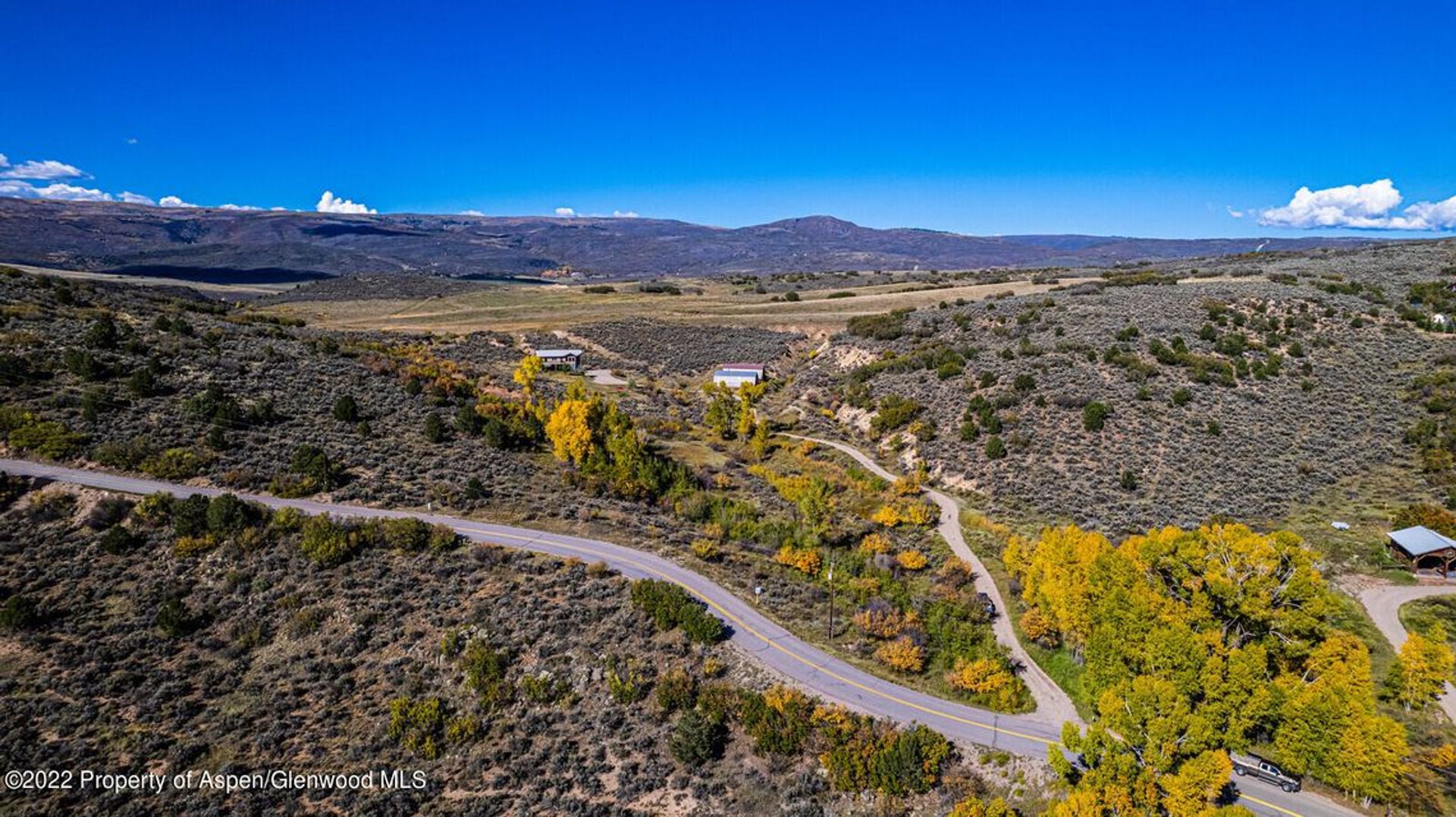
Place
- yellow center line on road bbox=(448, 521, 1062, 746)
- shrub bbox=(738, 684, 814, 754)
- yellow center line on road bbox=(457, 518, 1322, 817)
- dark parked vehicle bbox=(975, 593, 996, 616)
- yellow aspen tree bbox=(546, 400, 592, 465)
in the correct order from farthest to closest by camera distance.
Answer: yellow aspen tree bbox=(546, 400, 592, 465) < dark parked vehicle bbox=(975, 593, 996, 616) < yellow center line on road bbox=(448, 521, 1062, 746) < yellow center line on road bbox=(457, 518, 1322, 817) < shrub bbox=(738, 684, 814, 754)

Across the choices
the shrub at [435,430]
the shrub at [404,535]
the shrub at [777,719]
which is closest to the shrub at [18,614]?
the shrub at [404,535]

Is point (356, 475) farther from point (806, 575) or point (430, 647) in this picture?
point (806, 575)

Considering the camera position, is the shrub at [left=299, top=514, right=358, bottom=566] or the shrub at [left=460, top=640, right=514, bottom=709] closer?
the shrub at [left=460, top=640, right=514, bottom=709]

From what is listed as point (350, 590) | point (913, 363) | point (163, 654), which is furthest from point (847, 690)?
point (913, 363)

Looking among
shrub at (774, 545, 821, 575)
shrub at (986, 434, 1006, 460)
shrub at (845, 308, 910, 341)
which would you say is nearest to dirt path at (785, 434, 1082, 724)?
shrub at (986, 434, 1006, 460)

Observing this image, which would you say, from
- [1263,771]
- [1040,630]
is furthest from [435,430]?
[1263,771]

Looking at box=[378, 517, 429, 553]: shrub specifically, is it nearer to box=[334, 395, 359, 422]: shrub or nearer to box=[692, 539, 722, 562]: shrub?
box=[692, 539, 722, 562]: shrub
